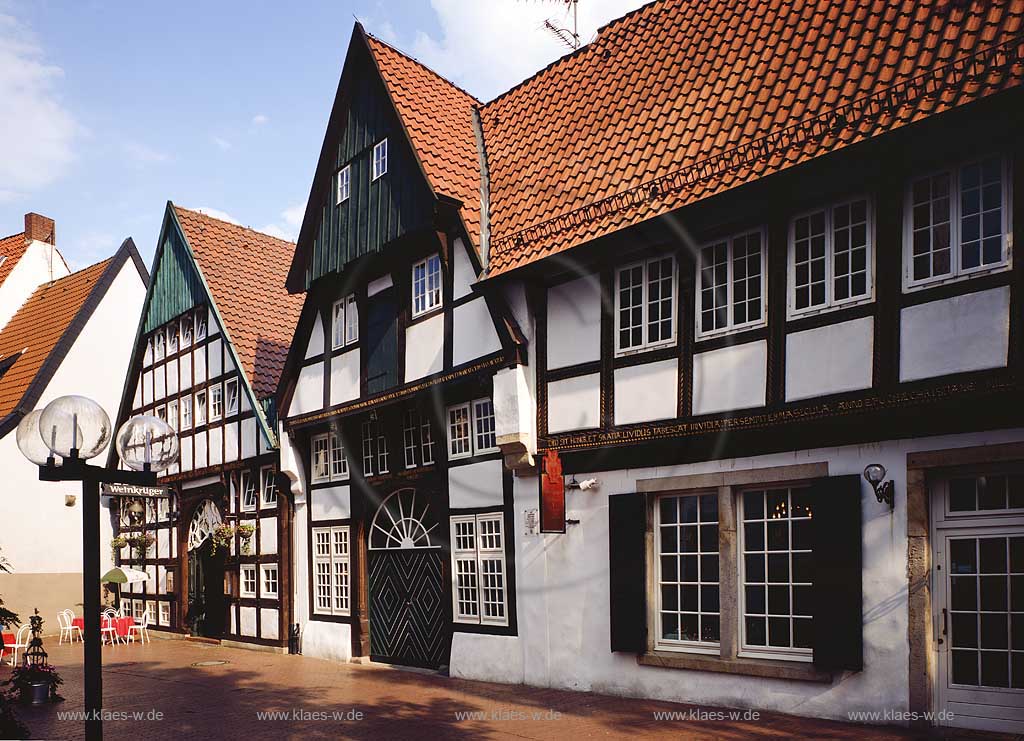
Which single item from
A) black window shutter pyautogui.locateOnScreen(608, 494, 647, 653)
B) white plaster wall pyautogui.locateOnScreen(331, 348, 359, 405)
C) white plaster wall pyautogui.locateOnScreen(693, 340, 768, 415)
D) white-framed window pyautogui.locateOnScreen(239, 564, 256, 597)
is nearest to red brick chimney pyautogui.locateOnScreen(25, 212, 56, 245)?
white-framed window pyautogui.locateOnScreen(239, 564, 256, 597)

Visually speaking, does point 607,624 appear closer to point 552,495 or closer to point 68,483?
point 552,495

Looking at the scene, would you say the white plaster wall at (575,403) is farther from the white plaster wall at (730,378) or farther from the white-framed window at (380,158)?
the white-framed window at (380,158)

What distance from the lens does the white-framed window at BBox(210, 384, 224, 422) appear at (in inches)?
866

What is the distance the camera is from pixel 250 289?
23172 mm

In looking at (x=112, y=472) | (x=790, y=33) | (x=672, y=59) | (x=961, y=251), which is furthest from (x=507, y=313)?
(x=112, y=472)

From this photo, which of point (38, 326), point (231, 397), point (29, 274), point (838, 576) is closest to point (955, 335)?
point (838, 576)

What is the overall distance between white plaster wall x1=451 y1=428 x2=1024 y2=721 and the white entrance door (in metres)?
0.37

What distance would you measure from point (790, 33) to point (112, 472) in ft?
30.2

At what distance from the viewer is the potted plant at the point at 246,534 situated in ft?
67.6

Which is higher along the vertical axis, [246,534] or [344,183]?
[344,183]

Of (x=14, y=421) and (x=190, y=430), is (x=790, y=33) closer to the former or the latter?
(x=190, y=430)

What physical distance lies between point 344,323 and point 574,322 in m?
6.36

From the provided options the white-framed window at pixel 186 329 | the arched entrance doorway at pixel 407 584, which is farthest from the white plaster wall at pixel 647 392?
the white-framed window at pixel 186 329

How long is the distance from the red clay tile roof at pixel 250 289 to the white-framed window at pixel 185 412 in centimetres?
291
